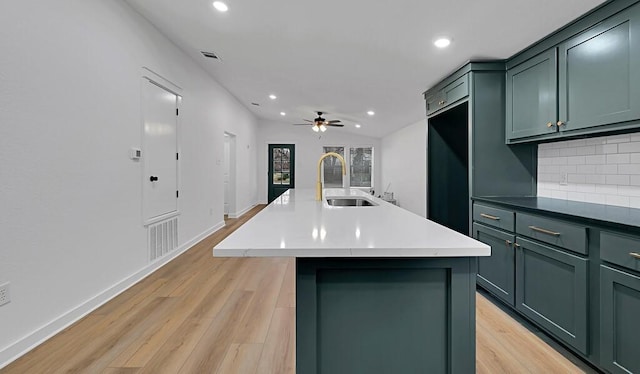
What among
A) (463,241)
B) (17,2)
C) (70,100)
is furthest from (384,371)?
(17,2)

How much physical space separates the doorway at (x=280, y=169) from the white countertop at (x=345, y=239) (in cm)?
820

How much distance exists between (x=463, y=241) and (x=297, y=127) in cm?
882

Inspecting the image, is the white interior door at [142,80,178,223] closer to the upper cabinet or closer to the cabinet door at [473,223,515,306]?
the cabinet door at [473,223,515,306]

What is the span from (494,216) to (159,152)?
137 inches

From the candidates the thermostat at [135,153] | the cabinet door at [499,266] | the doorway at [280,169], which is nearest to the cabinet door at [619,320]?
the cabinet door at [499,266]

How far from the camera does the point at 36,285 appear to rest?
199cm

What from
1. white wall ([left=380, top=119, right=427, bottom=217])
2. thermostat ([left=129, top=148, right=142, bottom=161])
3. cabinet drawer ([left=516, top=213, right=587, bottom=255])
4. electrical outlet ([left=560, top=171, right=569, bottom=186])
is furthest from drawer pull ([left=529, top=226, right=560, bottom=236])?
white wall ([left=380, top=119, right=427, bottom=217])

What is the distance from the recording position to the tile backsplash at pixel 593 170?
202 cm

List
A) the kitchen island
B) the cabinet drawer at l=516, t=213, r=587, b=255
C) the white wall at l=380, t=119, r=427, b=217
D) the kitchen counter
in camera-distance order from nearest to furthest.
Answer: the kitchen island → the kitchen counter → the cabinet drawer at l=516, t=213, r=587, b=255 → the white wall at l=380, t=119, r=427, b=217

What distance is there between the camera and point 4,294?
1776 millimetres

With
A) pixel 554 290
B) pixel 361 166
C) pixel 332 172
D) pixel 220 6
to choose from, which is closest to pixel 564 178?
pixel 554 290

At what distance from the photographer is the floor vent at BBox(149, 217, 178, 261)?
339 cm

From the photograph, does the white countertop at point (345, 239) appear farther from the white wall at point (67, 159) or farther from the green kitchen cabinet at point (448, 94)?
the green kitchen cabinet at point (448, 94)

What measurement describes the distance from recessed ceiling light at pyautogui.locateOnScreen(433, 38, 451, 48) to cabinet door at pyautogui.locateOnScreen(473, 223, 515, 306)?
1.62 metres
